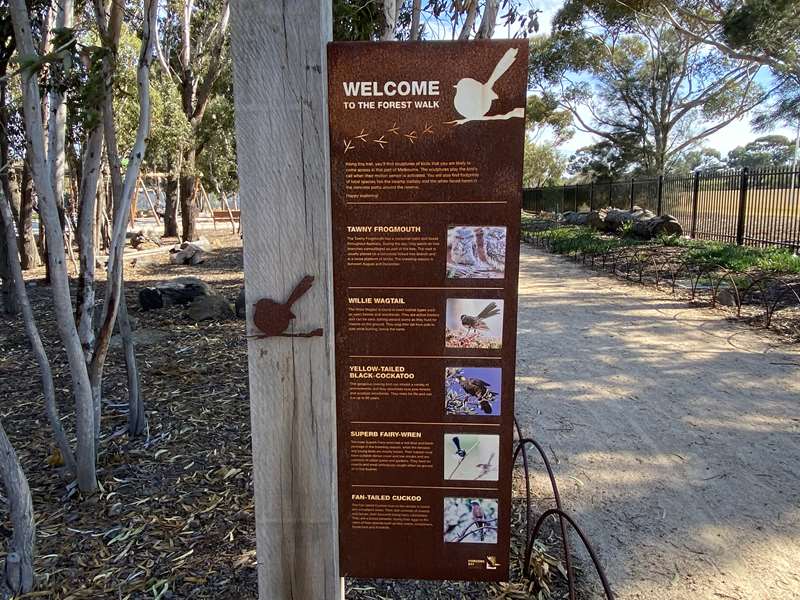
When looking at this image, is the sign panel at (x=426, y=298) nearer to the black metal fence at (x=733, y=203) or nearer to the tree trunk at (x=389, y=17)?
the tree trunk at (x=389, y=17)

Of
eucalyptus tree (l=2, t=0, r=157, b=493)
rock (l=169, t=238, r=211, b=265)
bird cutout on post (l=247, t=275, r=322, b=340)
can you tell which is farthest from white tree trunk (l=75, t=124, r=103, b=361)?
rock (l=169, t=238, r=211, b=265)

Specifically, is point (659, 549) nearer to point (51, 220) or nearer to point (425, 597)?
point (425, 597)

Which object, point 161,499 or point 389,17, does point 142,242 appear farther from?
point 161,499

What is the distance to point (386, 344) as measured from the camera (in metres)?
1.84

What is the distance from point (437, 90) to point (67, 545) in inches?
108

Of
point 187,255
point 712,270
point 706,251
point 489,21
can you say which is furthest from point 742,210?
point 187,255

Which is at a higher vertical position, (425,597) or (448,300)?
(448,300)

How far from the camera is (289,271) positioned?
170cm

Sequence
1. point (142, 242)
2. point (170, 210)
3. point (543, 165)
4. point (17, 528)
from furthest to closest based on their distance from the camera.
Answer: point (543, 165) → point (170, 210) → point (142, 242) → point (17, 528)

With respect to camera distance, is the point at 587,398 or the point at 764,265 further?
the point at 764,265

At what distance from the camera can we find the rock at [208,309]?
8.13 metres

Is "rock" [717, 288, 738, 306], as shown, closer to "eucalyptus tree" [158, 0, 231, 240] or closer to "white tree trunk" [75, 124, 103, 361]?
"white tree trunk" [75, 124, 103, 361]

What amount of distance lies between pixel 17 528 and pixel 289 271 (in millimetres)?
1870

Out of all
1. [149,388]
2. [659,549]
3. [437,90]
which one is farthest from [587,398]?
[437,90]
